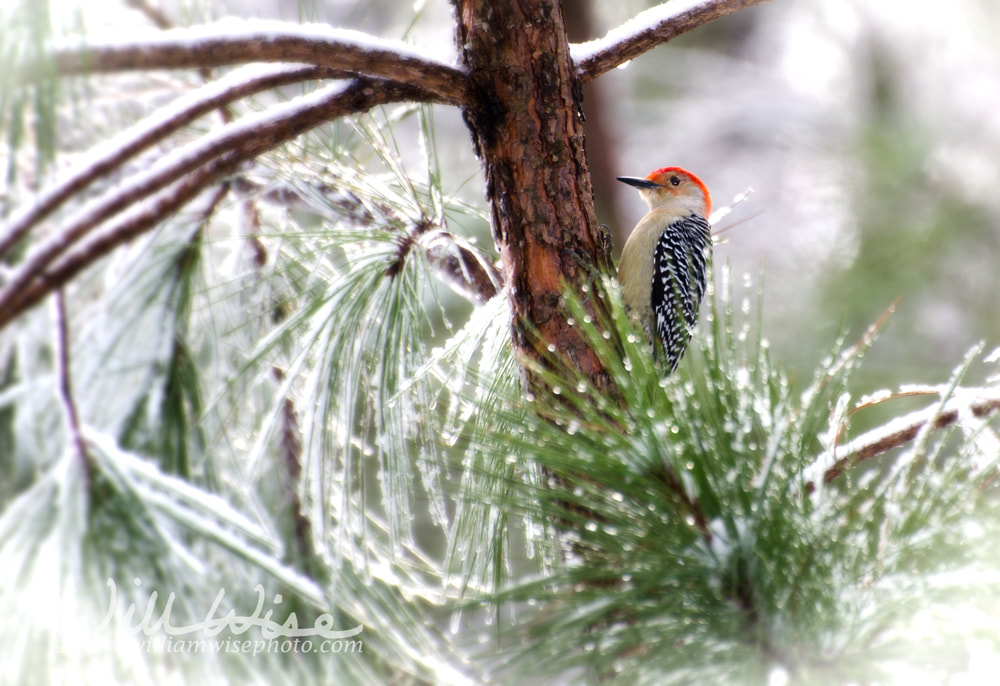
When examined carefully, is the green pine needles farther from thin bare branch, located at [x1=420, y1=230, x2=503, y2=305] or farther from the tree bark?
thin bare branch, located at [x1=420, y1=230, x2=503, y2=305]

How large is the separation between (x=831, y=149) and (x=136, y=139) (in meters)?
4.81

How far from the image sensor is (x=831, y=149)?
5.08 meters

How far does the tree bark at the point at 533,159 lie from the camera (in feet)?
4.27

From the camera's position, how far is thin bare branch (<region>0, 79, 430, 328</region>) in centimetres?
100

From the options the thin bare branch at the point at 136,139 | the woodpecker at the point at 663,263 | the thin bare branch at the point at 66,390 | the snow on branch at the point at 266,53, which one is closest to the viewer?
the snow on branch at the point at 266,53

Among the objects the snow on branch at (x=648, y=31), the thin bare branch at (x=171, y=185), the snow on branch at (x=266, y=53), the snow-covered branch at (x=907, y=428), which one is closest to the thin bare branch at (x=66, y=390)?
the thin bare branch at (x=171, y=185)

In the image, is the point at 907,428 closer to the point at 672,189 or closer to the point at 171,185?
the point at 171,185

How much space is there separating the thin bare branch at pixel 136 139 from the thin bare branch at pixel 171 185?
0.04 m

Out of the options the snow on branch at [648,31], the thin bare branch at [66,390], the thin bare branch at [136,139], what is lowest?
the thin bare branch at [66,390]

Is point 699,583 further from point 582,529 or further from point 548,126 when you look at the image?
point 548,126

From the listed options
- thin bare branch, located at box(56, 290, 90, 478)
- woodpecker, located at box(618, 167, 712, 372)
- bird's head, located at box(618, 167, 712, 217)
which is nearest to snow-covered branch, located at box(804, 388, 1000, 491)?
thin bare branch, located at box(56, 290, 90, 478)

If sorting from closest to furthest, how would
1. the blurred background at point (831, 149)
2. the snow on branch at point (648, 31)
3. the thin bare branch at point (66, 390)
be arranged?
1. the thin bare branch at point (66, 390)
2. the snow on branch at point (648, 31)
3. the blurred background at point (831, 149)

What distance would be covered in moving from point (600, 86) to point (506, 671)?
418 cm

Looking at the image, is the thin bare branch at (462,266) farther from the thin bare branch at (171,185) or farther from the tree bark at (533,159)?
the thin bare branch at (171,185)
